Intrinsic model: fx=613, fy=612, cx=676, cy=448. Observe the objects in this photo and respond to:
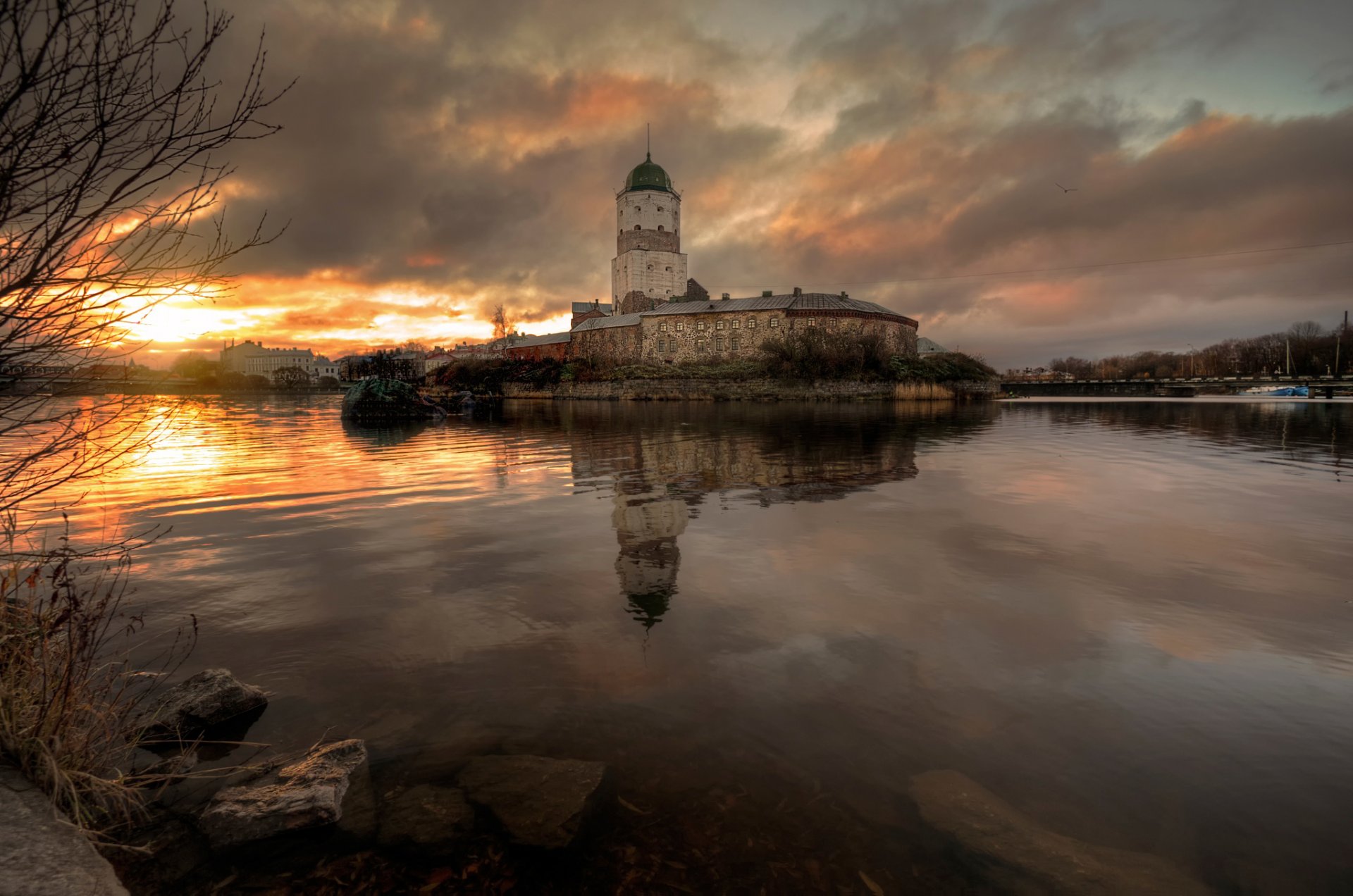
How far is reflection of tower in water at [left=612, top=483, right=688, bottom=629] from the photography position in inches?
239

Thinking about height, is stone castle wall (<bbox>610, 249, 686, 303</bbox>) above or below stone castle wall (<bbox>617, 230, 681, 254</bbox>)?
below

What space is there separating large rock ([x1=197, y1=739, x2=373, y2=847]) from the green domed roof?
9722cm

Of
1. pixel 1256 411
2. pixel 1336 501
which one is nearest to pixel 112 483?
pixel 1336 501

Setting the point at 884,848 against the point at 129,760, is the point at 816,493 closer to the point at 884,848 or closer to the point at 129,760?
the point at 884,848

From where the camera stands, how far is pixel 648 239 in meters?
91.8

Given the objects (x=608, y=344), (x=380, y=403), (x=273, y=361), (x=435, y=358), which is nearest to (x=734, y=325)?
(x=608, y=344)

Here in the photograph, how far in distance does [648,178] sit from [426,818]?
98.4 metres

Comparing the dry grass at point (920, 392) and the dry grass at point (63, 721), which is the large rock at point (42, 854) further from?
the dry grass at point (920, 392)

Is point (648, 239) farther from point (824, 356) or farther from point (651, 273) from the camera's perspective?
point (824, 356)

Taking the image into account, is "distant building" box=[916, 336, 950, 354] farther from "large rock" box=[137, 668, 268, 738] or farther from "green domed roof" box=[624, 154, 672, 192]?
"large rock" box=[137, 668, 268, 738]

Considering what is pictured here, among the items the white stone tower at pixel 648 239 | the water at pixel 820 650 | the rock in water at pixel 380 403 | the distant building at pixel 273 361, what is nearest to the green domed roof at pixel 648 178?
the white stone tower at pixel 648 239

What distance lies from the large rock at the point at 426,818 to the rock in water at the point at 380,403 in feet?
116

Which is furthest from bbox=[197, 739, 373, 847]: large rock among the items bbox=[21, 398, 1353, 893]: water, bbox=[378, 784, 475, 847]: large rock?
bbox=[21, 398, 1353, 893]: water

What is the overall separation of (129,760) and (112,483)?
13.6 m
